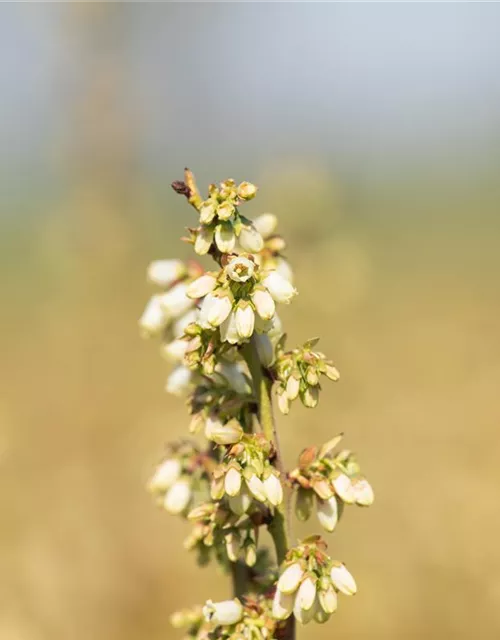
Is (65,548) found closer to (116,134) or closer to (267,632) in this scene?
(116,134)

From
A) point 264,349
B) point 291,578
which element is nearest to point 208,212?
point 264,349

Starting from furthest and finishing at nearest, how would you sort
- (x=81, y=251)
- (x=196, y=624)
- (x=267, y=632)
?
(x=81, y=251) → (x=196, y=624) → (x=267, y=632)

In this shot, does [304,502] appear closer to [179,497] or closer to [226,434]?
[226,434]

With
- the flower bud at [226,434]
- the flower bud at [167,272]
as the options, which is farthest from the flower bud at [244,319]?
the flower bud at [167,272]

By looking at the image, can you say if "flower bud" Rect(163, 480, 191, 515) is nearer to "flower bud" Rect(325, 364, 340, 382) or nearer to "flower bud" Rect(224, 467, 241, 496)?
"flower bud" Rect(224, 467, 241, 496)

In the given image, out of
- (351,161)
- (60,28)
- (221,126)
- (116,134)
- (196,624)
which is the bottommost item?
(196,624)

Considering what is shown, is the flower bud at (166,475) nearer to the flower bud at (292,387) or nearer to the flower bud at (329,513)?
the flower bud at (329,513)

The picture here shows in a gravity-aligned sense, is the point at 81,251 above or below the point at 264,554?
above

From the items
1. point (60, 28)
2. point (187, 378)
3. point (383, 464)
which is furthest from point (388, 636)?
point (60, 28)

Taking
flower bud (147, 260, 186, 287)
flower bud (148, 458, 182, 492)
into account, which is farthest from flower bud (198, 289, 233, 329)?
flower bud (148, 458, 182, 492)
